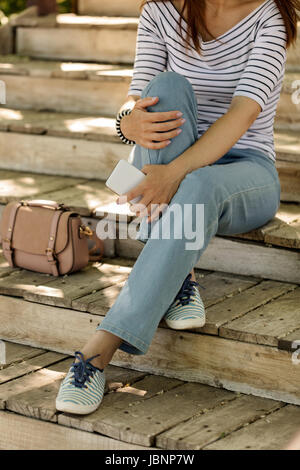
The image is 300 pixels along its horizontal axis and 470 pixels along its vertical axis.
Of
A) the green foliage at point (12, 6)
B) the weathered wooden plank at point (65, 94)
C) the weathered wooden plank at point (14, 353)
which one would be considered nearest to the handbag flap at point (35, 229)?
the weathered wooden plank at point (14, 353)

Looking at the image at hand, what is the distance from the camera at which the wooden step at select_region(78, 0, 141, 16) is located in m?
4.51

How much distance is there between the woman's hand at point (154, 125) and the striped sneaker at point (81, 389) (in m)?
0.66

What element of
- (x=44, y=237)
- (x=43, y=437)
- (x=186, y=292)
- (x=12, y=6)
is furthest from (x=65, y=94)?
(x=12, y=6)

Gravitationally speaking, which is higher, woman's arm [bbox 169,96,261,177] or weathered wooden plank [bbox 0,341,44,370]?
woman's arm [bbox 169,96,261,177]

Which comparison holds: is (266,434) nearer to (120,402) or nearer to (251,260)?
(120,402)

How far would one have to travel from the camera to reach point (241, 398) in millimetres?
2285

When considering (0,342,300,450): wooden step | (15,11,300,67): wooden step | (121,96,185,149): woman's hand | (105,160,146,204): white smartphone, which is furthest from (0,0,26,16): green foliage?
(0,342,300,450): wooden step

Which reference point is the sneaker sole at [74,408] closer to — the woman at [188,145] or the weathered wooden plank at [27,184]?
the woman at [188,145]

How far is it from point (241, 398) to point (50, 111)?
2070 mm

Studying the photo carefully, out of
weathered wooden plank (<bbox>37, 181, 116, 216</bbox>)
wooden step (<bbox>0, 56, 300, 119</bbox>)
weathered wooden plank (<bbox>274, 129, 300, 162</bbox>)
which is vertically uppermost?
wooden step (<bbox>0, 56, 300, 119</bbox>)

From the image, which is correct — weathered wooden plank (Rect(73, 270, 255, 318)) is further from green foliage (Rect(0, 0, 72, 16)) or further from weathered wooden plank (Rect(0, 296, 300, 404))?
green foliage (Rect(0, 0, 72, 16))

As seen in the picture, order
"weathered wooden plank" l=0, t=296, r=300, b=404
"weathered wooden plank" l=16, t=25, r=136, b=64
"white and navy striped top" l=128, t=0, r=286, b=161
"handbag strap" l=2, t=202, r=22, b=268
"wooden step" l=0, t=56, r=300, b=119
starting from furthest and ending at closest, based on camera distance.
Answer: "weathered wooden plank" l=16, t=25, r=136, b=64 → "wooden step" l=0, t=56, r=300, b=119 → "handbag strap" l=2, t=202, r=22, b=268 → "white and navy striped top" l=128, t=0, r=286, b=161 → "weathered wooden plank" l=0, t=296, r=300, b=404

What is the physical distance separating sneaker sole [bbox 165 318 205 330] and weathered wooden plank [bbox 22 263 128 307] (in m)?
0.41

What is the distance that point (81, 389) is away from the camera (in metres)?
2.16
